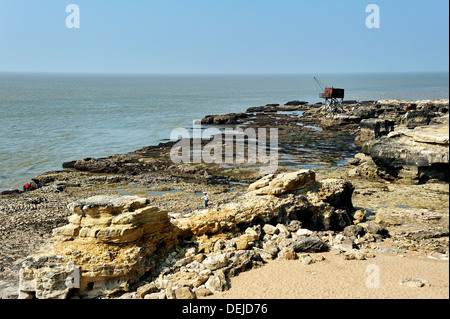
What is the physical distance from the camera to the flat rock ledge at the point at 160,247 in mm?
13922

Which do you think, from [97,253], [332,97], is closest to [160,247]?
[97,253]

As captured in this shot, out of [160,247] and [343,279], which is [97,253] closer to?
[160,247]

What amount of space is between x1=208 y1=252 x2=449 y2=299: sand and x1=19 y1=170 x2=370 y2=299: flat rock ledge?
668 millimetres

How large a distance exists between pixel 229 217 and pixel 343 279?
6.02 meters

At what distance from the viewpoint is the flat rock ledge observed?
13922 mm

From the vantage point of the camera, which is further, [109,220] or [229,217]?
[229,217]

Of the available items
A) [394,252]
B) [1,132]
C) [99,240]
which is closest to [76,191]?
[99,240]

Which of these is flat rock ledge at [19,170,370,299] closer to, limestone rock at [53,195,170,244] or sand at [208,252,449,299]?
limestone rock at [53,195,170,244]

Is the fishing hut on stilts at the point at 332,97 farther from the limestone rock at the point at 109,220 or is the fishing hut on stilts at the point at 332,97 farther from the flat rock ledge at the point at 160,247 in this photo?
the limestone rock at the point at 109,220

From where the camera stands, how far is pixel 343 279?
14.6m

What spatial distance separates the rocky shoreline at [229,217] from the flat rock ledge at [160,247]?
0.05 meters

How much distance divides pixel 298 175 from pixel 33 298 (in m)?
13.6

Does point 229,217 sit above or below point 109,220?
below

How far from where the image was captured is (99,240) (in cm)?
1465
